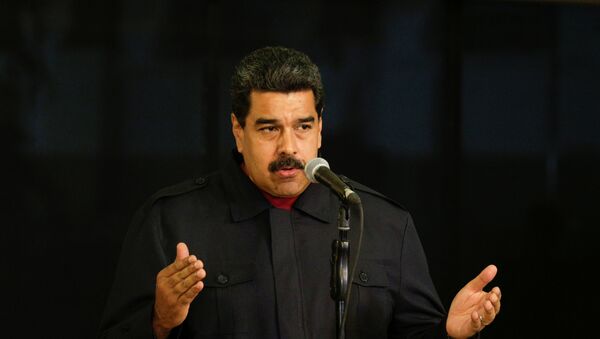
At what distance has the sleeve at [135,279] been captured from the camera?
8.78ft

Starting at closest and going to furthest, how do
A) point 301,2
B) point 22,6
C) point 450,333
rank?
point 450,333 < point 22,6 < point 301,2

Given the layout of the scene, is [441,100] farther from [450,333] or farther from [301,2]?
[450,333]

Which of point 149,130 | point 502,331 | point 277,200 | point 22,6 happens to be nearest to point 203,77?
point 149,130

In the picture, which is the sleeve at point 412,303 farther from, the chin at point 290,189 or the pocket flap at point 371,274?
the chin at point 290,189

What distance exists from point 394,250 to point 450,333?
40 cm

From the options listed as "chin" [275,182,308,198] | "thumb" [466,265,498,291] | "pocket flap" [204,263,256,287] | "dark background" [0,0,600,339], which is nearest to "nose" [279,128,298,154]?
"chin" [275,182,308,198]

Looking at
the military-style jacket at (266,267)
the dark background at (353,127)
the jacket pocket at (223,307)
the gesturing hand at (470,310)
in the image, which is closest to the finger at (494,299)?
the gesturing hand at (470,310)

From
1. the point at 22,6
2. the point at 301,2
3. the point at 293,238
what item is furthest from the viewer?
the point at 301,2

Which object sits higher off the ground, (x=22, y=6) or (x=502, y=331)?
(x=22, y=6)

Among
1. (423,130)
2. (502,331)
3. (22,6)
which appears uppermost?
(22,6)

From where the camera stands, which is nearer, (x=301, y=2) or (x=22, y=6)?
(x=22, y=6)

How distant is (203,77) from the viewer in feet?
13.6

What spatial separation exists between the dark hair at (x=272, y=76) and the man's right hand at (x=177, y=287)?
0.58 metres

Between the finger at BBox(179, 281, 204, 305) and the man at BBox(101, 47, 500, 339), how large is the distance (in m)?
0.20
